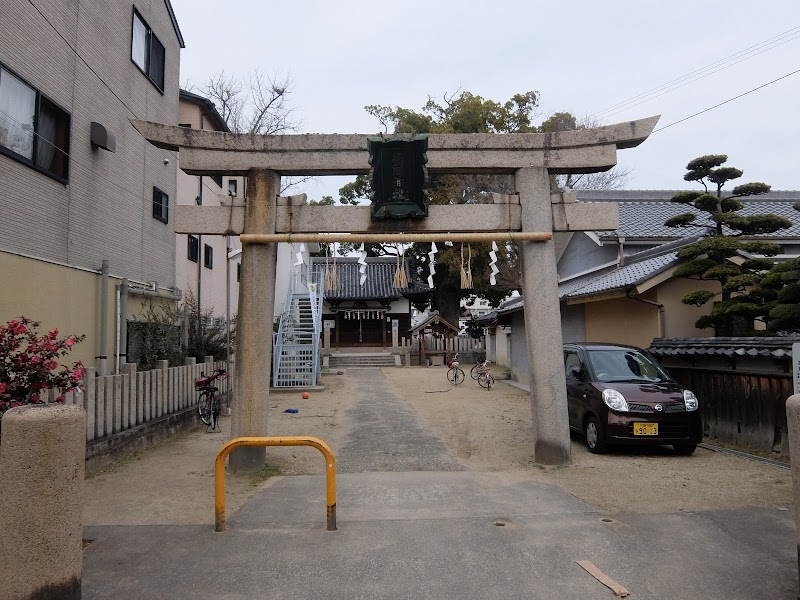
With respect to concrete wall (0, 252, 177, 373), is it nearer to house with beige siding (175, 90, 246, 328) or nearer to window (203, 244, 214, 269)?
house with beige siding (175, 90, 246, 328)

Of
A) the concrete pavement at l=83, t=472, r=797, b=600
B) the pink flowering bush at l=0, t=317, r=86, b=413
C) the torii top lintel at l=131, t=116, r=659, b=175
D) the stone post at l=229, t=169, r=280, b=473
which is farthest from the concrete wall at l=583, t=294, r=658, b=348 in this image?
the pink flowering bush at l=0, t=317, r=86, b=413

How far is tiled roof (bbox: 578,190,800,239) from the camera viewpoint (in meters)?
17.8

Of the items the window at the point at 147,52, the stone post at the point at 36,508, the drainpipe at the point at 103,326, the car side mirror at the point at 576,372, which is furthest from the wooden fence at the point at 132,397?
the car side mirror at the point at 576,372

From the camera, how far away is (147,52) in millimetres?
13570

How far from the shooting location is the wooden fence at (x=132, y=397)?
7785 millimetres

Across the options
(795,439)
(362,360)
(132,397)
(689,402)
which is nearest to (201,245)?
(132,397)

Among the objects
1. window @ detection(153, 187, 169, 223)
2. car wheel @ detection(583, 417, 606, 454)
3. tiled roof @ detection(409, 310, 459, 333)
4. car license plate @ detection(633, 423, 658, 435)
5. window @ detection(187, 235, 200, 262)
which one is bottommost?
car wheel @ detection(583, 417, 606, 454)

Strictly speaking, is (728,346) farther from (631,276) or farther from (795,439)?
(795,439)

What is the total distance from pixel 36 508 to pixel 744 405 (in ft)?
32.9

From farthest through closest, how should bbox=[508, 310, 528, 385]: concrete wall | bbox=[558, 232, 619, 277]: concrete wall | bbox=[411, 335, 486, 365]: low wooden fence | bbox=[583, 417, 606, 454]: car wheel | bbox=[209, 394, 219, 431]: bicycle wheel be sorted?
bbox=[411, 335, 486, 365]: low wooden fence < bbox=[508, 310, 528, 385]: concrete wall < bbox=[558, 232, 619, 277]: concrete wall < bbox=[209, 394, 219, 431]: bicycle wheel < bbox=[583, 417, 606, 454]: car wheel

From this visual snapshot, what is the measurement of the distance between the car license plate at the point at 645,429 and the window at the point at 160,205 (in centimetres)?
1178

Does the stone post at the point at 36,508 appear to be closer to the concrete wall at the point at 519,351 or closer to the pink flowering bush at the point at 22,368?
the pink flowering bush at the point at 22,368

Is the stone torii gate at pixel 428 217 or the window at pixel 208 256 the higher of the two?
the window at pixel 208 256

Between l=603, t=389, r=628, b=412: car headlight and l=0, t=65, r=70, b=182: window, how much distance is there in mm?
9724
